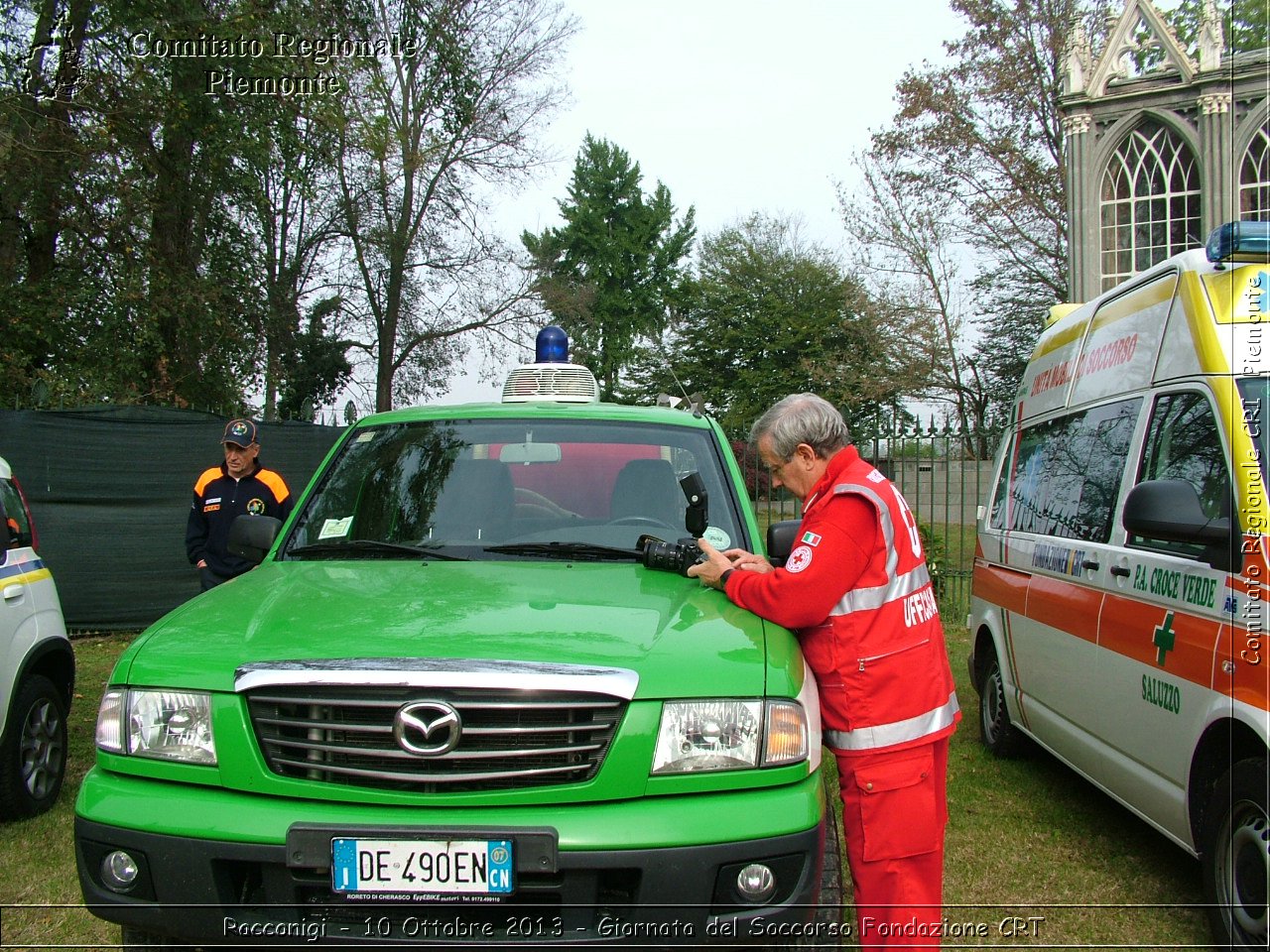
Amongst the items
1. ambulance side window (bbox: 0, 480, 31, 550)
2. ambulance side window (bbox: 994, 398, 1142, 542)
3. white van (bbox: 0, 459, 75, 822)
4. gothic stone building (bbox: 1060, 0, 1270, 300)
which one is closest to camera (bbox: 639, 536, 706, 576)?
ambulance side window (bbox: 994, 398, 1142, 542)

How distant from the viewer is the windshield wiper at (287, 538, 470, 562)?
3.55 meters

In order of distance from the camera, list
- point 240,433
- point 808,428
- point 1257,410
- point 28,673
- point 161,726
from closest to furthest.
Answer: point 161,726 → point 808,428 → point 1257,410 → point 28,673 → point 240,433

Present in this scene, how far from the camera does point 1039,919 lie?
3.81 meters

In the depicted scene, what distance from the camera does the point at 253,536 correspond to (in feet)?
12.9

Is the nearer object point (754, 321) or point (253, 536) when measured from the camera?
point (253, 536)

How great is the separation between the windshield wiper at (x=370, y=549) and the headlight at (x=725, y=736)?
121cm

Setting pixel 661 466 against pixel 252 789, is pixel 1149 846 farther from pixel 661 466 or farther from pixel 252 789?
pixel 252 789

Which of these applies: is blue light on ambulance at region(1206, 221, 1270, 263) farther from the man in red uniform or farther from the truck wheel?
the truck wheel

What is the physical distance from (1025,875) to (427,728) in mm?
2969

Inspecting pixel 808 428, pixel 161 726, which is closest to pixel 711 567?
pixel 808 428

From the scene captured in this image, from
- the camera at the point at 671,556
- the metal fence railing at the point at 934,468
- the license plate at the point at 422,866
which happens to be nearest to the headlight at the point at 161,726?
the license plate at the point at 422,866

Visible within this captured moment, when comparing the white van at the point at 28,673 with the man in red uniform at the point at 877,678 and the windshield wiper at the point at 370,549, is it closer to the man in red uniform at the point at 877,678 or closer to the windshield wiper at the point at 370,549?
the windshield wiper at the point at 370,549

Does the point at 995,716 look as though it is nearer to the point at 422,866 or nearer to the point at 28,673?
the point at 422,866

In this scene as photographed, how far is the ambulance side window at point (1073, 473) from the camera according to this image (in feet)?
14.0
